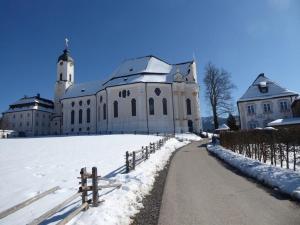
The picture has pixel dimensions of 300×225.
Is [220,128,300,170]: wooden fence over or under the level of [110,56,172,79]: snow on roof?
under

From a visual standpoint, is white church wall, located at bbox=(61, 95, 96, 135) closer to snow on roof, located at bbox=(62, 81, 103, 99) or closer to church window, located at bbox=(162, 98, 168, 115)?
snow on roof, located at bbox=(62, 81, 103, 99)

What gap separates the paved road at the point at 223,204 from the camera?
5812mm

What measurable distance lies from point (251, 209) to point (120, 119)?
147 ft

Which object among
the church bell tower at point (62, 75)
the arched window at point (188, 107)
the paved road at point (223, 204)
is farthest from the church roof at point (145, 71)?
the paved road at point (223, 204)

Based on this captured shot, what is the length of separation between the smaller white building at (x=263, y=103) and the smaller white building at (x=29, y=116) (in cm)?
5682

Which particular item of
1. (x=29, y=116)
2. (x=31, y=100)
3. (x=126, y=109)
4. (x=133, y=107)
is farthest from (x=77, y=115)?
(x=31, y=100)

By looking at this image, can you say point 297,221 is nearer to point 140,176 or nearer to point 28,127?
point 140,176

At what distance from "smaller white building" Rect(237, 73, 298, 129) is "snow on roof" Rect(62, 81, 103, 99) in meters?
37.6

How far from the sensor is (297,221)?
553 cm

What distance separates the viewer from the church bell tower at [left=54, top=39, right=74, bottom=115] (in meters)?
67.9

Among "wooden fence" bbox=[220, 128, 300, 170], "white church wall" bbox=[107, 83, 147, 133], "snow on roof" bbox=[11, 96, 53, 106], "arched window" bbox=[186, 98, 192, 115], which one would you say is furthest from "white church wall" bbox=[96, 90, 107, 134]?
"wooden fence" bbox=[220, 128, 300, 170]

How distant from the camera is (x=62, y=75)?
68938mm

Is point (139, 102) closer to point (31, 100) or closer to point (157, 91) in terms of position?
point (157, 91)

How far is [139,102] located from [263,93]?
2326 cm
